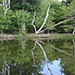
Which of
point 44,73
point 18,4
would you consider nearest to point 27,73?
point 44,73

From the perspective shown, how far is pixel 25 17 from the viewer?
21719mm

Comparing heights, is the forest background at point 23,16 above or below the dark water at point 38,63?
above

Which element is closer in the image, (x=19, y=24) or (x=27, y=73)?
(x=27, y=73)

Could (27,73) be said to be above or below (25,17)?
below

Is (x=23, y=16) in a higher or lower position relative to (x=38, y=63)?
higher

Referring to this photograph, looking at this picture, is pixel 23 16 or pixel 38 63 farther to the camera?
pixel 23 16

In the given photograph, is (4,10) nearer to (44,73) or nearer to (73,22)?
(73,22)


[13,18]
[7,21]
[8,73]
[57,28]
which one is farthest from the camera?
[57,28]

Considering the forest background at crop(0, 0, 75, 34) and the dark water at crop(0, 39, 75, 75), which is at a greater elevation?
the forest background at crop(0, 0, 75, 34)

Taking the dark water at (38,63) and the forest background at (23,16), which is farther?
the forest background at (23,16)

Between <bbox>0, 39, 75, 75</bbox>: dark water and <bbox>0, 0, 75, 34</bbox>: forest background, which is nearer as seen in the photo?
<bbox>0, 39, 75, 75</bbox>: dark water

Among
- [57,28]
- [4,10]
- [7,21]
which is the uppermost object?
[4,10]

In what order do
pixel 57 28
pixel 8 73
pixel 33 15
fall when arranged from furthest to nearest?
pixel 57 28 < pixel 33 15 < pixel 8 73

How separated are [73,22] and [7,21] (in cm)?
1232
